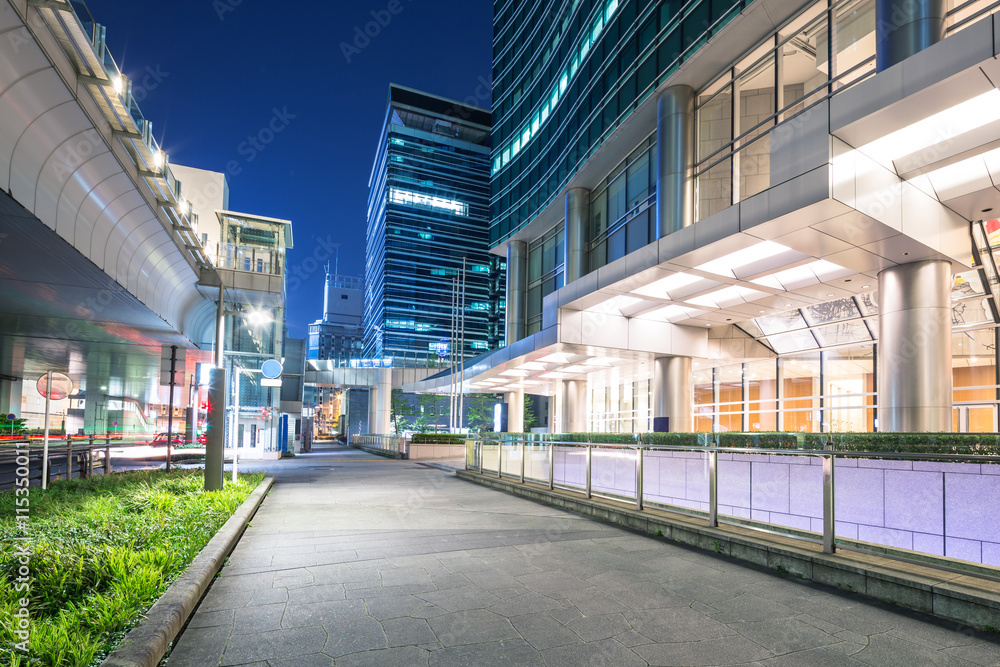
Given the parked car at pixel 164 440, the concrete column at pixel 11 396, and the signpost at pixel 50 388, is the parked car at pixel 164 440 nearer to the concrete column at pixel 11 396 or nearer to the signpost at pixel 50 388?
the concrete column at pixel 11 396

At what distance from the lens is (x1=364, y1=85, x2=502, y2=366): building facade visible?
124250 mm

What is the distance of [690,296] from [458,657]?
618 inches

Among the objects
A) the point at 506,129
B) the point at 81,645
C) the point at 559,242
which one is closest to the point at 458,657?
the point at 81,645

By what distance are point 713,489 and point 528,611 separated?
4057 millimetres

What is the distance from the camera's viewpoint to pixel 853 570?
17.9ft

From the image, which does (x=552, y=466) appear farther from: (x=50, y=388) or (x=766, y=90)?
(x=766, y=90)

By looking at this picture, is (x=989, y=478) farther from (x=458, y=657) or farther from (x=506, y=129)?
(x=506, y=129)

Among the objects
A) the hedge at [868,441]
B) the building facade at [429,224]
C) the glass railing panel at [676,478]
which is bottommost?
the glass railing panel at [676,478]

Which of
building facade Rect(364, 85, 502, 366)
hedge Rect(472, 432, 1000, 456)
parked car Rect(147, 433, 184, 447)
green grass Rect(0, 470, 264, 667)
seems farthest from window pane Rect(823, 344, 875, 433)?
building facade Rect(364, 85, 502, 366)

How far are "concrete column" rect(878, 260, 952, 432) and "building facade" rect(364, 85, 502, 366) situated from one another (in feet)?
353

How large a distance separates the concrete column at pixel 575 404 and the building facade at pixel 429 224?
8218 cm

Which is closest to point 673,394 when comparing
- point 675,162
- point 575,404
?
point 675,162

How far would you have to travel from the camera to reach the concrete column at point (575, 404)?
37312 mm

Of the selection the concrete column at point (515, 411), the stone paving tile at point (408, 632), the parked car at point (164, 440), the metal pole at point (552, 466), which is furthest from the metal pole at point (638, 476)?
the parked car at point (164, 440)
